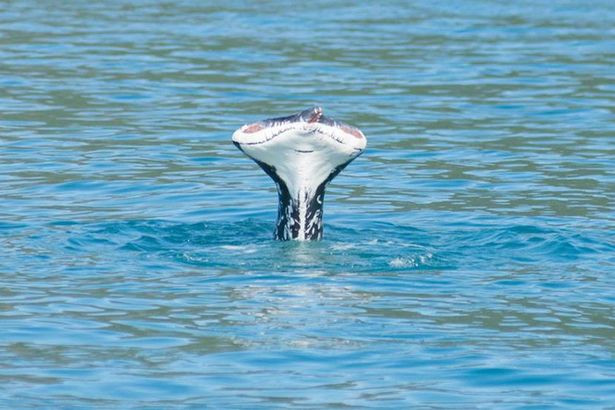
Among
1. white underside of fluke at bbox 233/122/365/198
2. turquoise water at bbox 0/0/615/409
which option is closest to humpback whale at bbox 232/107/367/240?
white underside of fluke at bbox 233/122/365/198

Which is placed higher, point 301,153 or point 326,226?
point 301,153

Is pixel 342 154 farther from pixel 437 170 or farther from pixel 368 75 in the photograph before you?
pixel 368 75

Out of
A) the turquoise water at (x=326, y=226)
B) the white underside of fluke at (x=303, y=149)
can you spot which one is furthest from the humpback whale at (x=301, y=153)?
the turquoise water at (x=326, y=226)

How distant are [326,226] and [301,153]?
2211 millimetres

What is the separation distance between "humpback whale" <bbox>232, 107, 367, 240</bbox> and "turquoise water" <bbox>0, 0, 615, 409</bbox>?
1.00 feet

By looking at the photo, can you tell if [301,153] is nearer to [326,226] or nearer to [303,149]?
[303,149]

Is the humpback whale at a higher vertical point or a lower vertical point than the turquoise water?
higher

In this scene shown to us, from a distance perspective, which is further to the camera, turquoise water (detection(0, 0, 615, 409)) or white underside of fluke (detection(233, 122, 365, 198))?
white underside of fluke (detection(233, 122, 365, 198))

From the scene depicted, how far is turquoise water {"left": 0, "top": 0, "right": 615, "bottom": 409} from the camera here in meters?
8.27

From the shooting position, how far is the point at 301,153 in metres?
10.3

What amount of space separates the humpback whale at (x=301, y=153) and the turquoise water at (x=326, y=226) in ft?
1.00

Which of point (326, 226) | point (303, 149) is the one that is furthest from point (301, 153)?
point (326, 226)

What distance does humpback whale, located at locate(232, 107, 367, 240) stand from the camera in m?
9.99

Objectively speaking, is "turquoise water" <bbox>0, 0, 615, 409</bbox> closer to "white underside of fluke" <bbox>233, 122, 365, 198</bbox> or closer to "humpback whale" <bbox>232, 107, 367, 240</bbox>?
"humpback whale" <bbox>232, 107, 367, 240</bbox>
